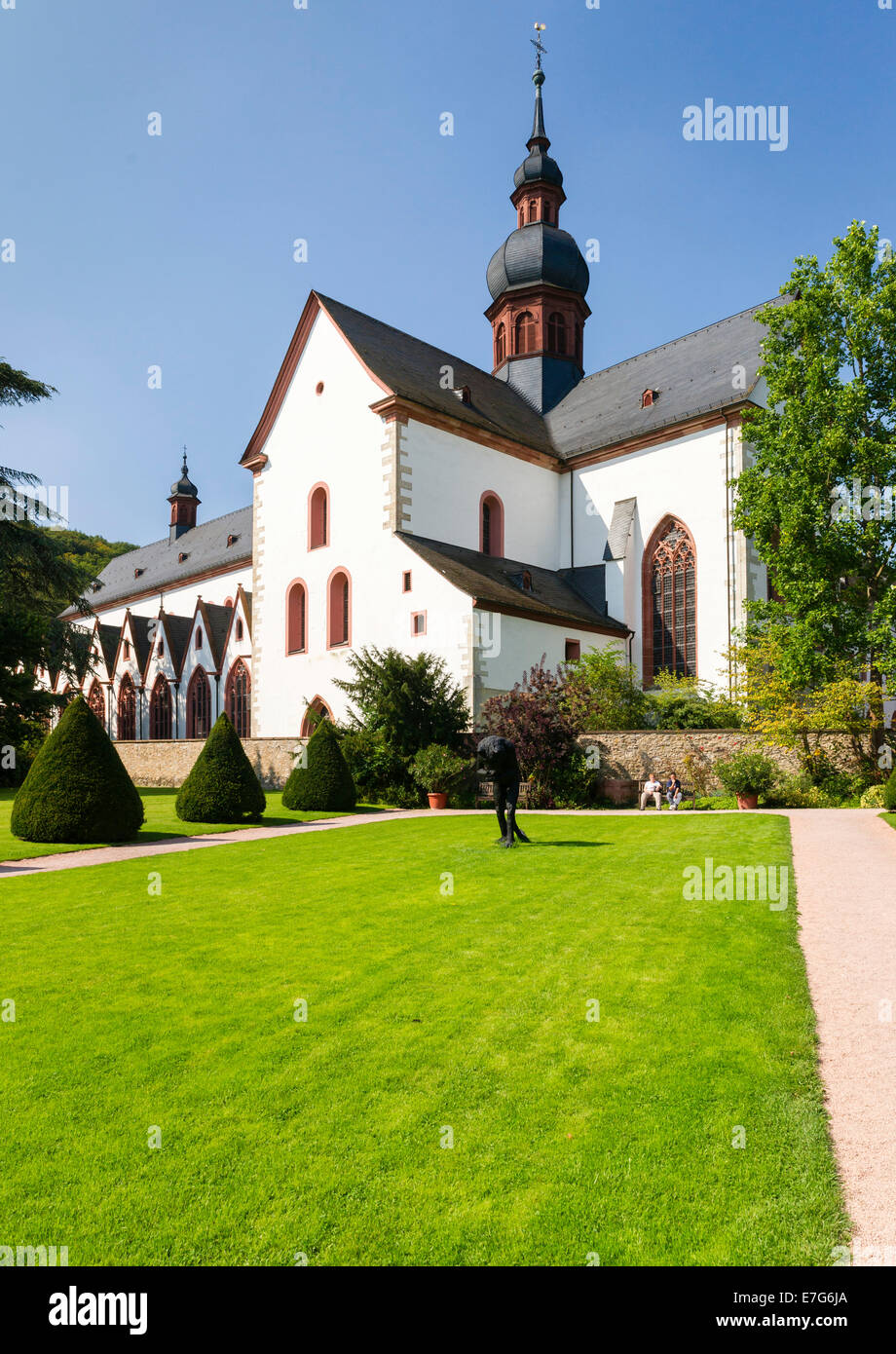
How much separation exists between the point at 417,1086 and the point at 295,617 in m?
29.5

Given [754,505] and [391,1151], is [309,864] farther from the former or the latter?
[754,505]

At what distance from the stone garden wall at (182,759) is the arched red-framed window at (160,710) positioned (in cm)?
1416

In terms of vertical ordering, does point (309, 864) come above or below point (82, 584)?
below

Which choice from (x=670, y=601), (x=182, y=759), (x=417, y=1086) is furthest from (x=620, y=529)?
(x=417, y=1086)

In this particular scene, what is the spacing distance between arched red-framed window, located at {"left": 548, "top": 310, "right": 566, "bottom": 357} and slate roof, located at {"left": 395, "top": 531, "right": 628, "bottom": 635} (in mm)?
13817

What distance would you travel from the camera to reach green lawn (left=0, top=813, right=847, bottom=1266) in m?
3.27

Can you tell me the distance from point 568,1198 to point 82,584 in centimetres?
3117

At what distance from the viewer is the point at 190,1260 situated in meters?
3.12

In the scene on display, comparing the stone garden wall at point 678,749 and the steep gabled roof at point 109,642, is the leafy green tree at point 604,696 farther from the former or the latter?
the steep gabled roof at point 109,642

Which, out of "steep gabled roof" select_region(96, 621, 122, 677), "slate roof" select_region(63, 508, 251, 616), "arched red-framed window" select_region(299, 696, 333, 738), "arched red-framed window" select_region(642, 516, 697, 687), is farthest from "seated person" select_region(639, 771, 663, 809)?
"steep gabled roof" select_region(96, 621, 122, 677)

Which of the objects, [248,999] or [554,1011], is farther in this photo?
[248,999]

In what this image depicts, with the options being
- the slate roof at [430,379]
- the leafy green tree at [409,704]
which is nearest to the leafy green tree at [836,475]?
the leafy green tree at [409,704]

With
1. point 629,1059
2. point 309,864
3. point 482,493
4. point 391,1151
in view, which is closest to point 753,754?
point 309,864

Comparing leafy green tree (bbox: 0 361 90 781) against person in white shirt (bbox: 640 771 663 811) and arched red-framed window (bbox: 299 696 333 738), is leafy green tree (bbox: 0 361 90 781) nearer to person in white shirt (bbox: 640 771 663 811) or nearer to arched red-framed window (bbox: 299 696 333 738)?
arched red-framed window (bbox: 299 696 333 738)
